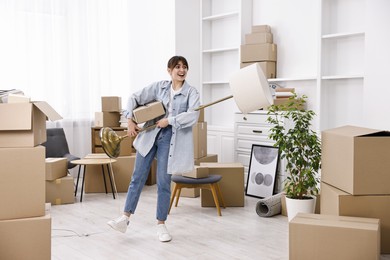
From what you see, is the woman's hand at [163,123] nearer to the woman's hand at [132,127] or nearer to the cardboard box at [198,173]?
the woman's hand at [132,127]

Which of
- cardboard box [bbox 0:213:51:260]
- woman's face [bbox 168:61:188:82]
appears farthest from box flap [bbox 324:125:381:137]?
cardboard box [bbox 0:213:51:260]

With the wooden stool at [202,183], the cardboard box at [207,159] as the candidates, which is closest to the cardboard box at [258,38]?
the cardboard box at [207,159]

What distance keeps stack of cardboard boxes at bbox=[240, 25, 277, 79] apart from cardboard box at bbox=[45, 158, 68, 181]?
228 centimetres

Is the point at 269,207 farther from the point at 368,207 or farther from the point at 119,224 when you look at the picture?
the point at 119,224

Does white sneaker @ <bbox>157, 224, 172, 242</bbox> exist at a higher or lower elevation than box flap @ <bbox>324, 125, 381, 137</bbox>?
lower

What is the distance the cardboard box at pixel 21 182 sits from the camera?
9.18ft

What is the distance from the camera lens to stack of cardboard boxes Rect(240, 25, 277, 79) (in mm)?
5562

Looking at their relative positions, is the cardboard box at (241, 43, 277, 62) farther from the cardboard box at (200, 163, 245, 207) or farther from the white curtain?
the cardboard box at (200, 163, 245, 207)

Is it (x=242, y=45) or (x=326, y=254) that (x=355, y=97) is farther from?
(x=326, y=254)

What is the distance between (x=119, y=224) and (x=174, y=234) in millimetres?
451

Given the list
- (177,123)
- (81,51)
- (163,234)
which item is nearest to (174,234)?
(163,234)

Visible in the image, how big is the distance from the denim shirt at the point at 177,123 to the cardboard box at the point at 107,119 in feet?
6.90

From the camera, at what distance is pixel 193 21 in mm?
6438

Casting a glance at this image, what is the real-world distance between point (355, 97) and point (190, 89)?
2.00m
